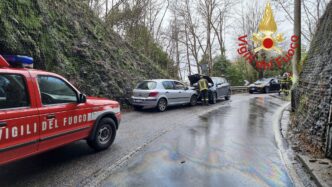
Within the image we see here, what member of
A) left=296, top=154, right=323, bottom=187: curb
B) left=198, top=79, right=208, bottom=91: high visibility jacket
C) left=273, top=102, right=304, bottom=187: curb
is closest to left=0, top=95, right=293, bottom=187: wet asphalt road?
left=273, top=102, right=304, bottom=187: curb

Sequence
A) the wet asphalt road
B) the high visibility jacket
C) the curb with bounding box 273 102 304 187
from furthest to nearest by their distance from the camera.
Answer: the high visibility jacket, the curb with bounding box 273 102 304 187, the wet asphalt road

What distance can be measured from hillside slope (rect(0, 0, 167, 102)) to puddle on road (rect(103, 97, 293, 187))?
238 inches

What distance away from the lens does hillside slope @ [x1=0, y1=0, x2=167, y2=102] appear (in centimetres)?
838

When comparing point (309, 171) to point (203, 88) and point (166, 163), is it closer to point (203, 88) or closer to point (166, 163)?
point (166, 163)

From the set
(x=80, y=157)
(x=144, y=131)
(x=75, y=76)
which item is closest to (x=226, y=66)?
(x=75, y=76)

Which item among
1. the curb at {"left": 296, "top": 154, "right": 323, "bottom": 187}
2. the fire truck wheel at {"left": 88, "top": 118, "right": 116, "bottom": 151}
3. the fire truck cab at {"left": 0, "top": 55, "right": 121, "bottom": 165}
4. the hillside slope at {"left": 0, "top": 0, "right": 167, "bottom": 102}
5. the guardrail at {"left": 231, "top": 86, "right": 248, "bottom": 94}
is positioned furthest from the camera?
the guardrail at {"left": 231, "top": 86, "right": 248, "bottom": 94}

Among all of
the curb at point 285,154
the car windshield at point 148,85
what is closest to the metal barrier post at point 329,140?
the curb at point 285,154

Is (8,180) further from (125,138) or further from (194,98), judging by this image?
(194,98)

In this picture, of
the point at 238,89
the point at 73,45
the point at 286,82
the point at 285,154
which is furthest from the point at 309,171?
the point at 238,89

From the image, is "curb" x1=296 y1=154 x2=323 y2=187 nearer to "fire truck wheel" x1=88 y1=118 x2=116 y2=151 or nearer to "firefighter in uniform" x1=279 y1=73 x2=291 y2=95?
"fire truck wheel" x1=88 y1=118 x2=116 y2=151

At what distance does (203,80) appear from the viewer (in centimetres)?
1430

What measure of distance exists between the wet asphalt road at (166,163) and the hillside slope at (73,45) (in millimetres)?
Result: 4881

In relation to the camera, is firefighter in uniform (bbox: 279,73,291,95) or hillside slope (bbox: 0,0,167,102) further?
firefighter in uniform (bbox: 279,73,291,95)

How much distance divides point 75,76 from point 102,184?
27.1 feet
